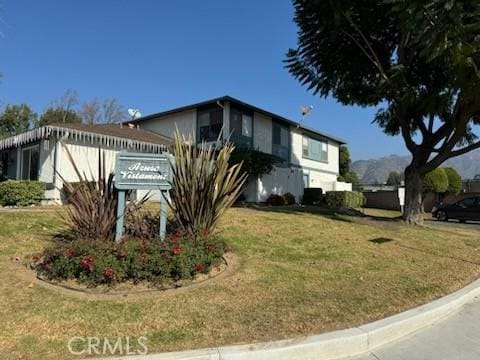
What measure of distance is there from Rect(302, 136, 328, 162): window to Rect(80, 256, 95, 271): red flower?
89.0 ft

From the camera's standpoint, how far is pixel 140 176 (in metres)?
7.41

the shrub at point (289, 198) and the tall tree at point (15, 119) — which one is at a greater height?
the tall tree at point (15, 119)

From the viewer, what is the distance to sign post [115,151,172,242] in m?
7.22

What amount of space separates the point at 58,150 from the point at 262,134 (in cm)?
1373

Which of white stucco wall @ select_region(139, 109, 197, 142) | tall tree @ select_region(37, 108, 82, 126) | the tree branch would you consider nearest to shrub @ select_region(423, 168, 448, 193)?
white stucco wall @ select_region(139, 109, 197, 142)

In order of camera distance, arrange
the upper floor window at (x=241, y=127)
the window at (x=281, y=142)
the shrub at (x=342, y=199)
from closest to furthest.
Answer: the upper floor window at (x=241, y=127), the shrub at (x=342, y=199), the window at (x=281, y=142)

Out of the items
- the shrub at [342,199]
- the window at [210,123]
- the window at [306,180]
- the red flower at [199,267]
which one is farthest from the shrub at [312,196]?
the red flower at [199,267]

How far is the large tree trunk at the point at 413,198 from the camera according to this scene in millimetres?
15359

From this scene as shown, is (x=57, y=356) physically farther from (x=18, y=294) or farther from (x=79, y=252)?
(x=79, y=252)

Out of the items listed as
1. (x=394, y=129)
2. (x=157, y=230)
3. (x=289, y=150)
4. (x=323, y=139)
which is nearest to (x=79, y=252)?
(x=157, y=230)

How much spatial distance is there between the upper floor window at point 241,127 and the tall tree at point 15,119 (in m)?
23.8

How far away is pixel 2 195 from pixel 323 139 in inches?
1001

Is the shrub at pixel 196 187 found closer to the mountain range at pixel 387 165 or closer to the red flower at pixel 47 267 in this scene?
the red flower at pixel 47 267

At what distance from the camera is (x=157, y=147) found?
806 inches
